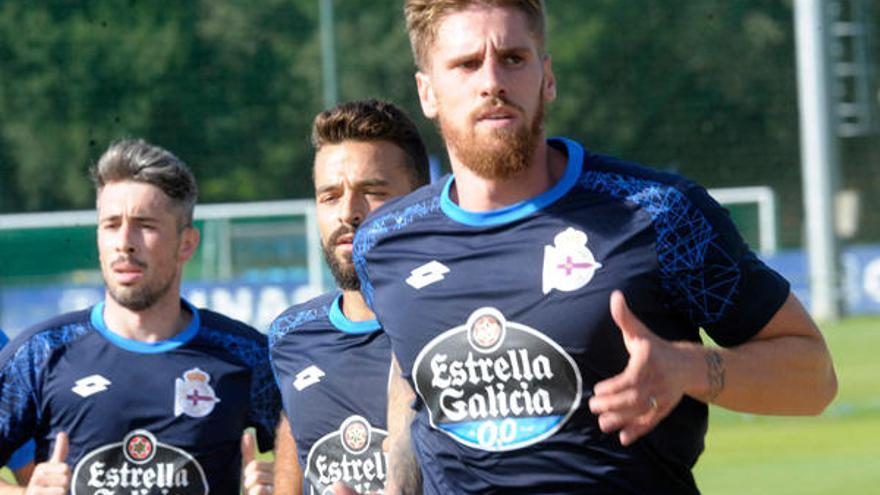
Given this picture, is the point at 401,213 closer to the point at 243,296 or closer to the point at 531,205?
the point at 531,205

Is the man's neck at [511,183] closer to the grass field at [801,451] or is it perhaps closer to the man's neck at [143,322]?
the man's neck at [143,322]

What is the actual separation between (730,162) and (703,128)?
85 centimetres

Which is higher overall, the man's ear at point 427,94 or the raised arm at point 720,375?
the man's ear at point 427,94

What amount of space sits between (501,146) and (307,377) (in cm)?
174

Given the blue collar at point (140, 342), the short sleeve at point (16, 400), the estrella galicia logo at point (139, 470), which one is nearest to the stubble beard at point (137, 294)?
the blue collar at point (140, 342)

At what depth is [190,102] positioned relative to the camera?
25.2 metres

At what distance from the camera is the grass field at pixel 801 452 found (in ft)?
37.9

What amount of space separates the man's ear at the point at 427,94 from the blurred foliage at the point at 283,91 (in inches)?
738

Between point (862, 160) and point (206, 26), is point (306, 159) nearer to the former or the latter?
point (206, 26)

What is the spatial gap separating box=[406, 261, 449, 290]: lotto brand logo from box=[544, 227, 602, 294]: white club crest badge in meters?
0.31

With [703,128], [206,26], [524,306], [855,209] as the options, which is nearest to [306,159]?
[206,26]

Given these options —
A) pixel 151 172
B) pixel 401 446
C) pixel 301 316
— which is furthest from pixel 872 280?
pixel 401 446

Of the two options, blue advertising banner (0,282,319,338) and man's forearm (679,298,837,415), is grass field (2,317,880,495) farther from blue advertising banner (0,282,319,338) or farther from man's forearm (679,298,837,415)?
blue advertising banner (0,282,319,338)

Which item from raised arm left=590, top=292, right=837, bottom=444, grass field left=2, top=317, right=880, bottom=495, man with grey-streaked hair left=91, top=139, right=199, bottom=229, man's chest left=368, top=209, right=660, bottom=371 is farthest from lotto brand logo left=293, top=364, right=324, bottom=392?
grass field left=2, top=317, right=880, bottom=495
